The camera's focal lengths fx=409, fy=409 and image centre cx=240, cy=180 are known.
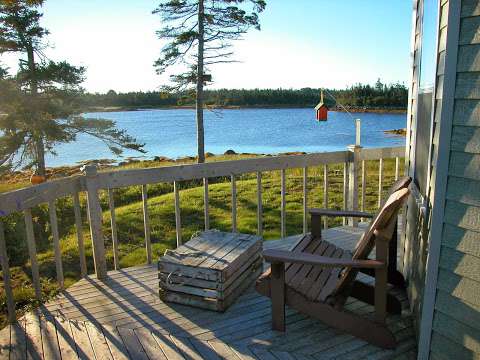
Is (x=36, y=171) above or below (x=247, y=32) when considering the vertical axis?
below

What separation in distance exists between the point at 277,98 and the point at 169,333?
26.8 metres

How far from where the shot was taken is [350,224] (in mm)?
4828

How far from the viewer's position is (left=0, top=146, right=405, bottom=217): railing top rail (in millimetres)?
2773

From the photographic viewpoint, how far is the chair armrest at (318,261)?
2178 mm

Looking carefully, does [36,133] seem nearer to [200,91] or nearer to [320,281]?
[200,91]

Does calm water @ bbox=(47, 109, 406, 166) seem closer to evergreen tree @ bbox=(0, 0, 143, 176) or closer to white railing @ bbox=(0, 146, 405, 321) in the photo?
evergreen tree @ bbox=(0, 0, 143, 176)

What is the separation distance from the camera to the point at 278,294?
8.07 ft

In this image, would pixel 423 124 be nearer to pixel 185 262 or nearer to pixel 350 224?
pixel 185 262

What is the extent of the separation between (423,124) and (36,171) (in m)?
11.2

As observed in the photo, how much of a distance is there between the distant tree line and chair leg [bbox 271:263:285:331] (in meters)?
2.65

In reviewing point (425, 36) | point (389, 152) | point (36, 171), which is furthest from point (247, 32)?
point (425, 36)

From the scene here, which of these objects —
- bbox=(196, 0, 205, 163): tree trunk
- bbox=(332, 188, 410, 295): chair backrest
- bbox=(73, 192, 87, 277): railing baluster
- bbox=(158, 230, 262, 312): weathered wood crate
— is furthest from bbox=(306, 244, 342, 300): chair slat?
bbox=(196, 0, 205, 163): tree trunk

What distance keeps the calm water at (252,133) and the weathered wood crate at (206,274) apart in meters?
14.0

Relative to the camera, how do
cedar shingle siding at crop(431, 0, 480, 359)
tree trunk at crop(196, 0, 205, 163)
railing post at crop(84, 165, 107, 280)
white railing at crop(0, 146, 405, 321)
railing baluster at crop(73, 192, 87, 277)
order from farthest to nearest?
tree trunk at crop(196, 0, 205, 163)
railing post at crop(84, 165, 107, 280)
railing baluster at crop(73, 192, 87, 277)
white railing at crop(0, 146, 405, 321)
cedar shingle siding at crop(431, 0, 480, 359)
